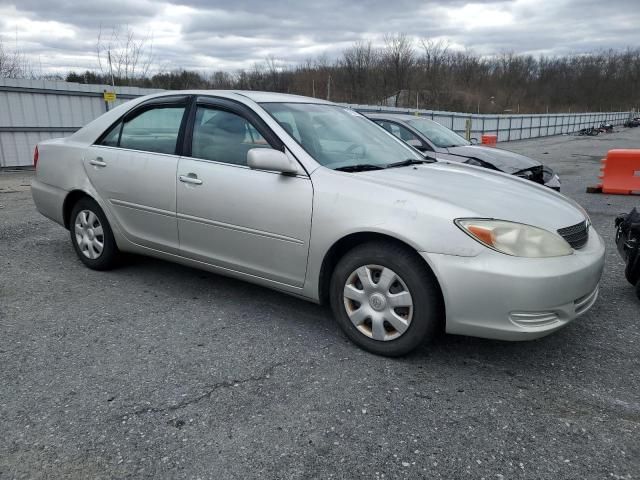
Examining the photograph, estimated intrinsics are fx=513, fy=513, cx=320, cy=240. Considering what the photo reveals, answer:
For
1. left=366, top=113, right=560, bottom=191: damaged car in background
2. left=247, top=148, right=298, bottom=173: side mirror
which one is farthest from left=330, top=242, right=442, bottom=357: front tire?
left=366, top=113, right=560, bottom=191: damaged car in background

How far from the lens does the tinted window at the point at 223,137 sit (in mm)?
Answer: 3527

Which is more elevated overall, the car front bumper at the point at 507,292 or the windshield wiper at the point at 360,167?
the windshield wiper at the point at 360,167

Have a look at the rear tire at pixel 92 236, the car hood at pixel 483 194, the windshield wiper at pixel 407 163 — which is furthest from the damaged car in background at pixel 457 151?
the rear tire at pixel 92 236

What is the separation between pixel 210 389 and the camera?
106 inches

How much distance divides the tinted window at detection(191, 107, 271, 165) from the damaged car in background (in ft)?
13.5

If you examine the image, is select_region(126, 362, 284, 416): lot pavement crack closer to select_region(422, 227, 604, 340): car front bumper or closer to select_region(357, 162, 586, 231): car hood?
select_region(422, 227, 604, 340): car front bumper

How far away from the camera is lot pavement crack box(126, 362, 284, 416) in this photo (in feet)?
8.24

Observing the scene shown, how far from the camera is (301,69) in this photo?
50.3 meters

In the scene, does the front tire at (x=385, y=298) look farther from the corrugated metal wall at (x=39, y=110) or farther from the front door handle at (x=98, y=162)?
the corrugated metal wall at (x=39, y=110)

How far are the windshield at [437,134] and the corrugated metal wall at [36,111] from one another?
9411 mm

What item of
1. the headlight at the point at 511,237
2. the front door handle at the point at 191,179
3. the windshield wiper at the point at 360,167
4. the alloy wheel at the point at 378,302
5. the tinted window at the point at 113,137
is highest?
the tinted window at the point at 113,137

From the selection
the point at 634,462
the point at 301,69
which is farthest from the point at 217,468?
the point at 301,69

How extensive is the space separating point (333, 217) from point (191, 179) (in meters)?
1.20

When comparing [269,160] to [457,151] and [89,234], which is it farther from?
[457,151]
